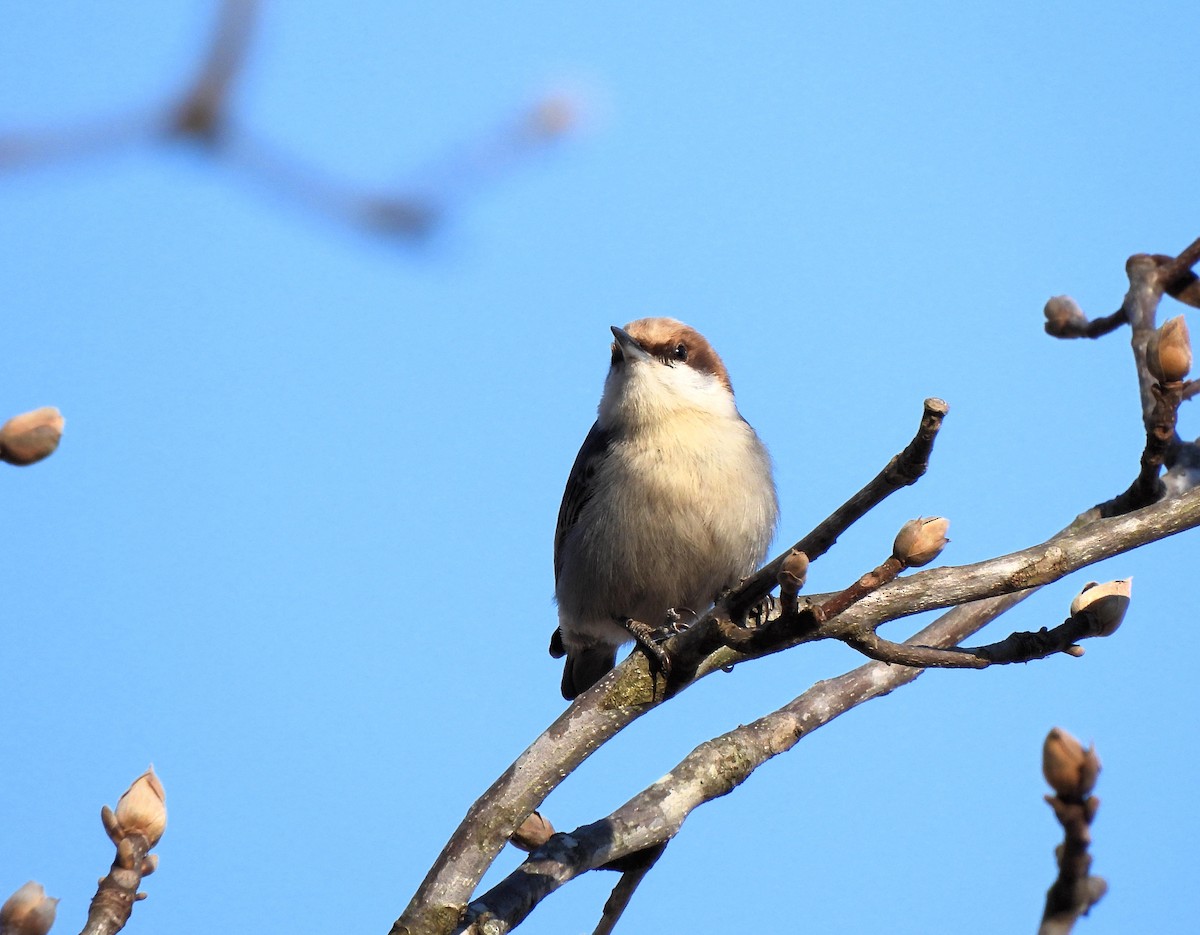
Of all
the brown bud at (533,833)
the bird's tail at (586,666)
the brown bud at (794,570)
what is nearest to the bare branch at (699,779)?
the brown bud at (533,833)

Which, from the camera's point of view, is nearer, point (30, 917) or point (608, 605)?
point (30, 917)

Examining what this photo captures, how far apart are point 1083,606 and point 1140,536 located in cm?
30

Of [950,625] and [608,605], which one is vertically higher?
[608,605]

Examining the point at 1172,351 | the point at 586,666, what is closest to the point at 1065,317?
the point at 1172,351

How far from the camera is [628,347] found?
6.77 metres

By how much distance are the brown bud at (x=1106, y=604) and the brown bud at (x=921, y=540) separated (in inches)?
26.3

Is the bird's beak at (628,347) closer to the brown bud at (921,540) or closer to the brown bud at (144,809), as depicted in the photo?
the brown bud at (921,540)

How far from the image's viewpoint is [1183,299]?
14.8 ft

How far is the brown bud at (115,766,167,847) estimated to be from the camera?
278 centimetres

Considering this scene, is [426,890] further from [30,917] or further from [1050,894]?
[1050,894]

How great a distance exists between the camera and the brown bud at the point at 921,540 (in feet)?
10.0

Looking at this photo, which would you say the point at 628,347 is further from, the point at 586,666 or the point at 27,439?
the point at 27,439

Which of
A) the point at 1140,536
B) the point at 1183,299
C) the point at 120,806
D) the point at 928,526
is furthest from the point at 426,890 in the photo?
the point at 1183,299

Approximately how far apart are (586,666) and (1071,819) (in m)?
5.29
